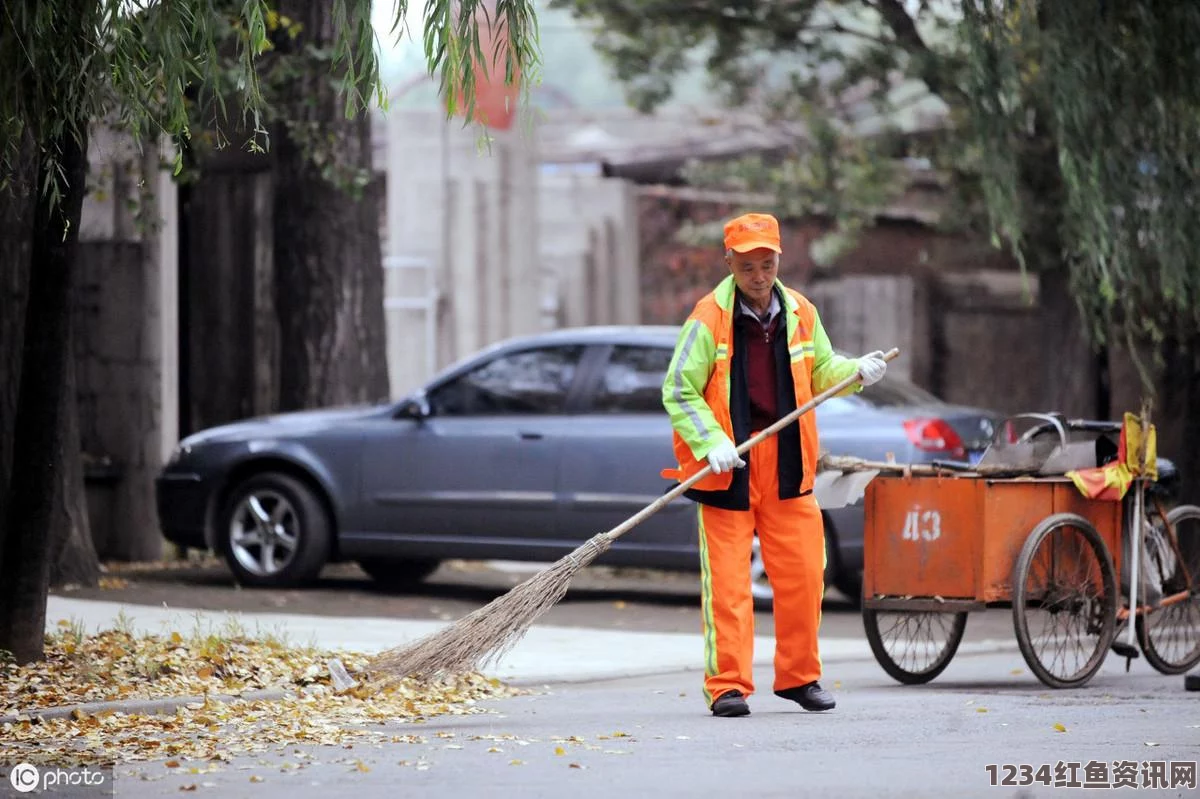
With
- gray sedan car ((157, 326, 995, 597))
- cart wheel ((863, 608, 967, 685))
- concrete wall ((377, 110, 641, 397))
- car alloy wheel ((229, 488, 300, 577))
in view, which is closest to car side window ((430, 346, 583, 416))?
gray sedan car ((157, 326, 995, 597))

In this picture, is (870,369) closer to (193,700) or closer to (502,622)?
(502,622)

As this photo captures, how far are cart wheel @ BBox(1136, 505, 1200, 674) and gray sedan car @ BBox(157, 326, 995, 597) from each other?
2.39 m

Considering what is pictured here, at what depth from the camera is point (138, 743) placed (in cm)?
712

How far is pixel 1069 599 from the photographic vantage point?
30.2 ft

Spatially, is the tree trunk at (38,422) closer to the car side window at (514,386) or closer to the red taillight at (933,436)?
the car side window at (514,386)

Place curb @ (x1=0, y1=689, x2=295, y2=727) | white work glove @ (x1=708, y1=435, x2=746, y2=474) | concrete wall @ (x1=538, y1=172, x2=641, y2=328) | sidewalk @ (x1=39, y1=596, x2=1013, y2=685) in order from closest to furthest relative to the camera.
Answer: curb @ (x1=0, y1=689, x2=295, y2=727), white work glove @ (x1=708, y1=435, x2=746, y2=474), sidewalk @ (x1=39, y1=596, x2=1013, y2=685), concrete wall @ (x1=538, y1=172, x2=641, y2=328)

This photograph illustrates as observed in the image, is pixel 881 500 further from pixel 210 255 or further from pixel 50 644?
pixel 210 255

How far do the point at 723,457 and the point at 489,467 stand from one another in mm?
5430

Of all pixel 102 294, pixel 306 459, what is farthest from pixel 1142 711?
pixel 102 294

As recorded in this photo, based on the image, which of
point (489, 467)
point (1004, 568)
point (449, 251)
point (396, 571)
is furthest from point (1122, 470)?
point (449, 251)

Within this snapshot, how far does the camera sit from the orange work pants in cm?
795

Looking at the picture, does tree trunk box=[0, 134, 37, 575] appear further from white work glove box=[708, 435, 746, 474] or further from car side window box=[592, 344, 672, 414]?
white work glove box=[708, 435, 746, 474]

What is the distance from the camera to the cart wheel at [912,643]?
30.7 feet

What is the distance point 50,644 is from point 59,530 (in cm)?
339
